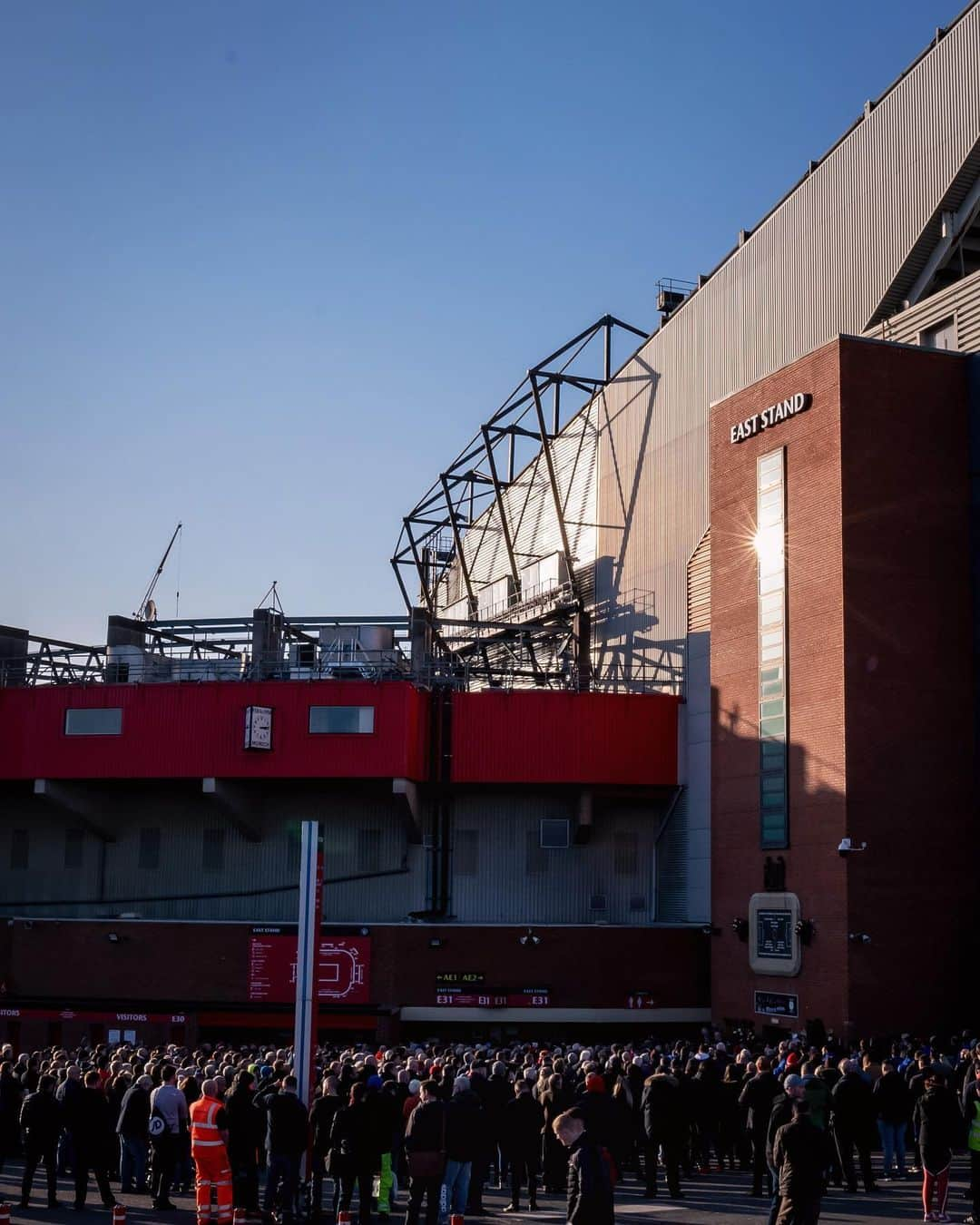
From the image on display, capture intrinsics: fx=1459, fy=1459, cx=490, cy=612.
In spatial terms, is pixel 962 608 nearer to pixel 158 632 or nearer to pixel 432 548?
pixel 158 632

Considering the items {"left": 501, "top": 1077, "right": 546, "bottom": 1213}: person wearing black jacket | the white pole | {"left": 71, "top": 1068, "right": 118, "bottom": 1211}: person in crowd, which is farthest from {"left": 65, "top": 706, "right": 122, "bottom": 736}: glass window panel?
{"left": 501, "top": 1077, "right": 546, "bottom": 1213}: person wearing black jacket

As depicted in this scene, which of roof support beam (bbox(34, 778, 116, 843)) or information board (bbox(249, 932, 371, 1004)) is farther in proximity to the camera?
roof support beam (bbox(34, 778, 116, 843))

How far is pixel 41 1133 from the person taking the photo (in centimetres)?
2061

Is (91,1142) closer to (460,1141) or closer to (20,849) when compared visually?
(460,1141)

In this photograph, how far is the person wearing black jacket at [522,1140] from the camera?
20.2m

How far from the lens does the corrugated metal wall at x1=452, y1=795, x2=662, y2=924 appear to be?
4866 cm

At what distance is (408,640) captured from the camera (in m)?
51.2

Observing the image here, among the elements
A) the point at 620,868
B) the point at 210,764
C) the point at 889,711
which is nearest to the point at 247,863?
the point at 210,764

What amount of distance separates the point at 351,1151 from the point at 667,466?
35684mm

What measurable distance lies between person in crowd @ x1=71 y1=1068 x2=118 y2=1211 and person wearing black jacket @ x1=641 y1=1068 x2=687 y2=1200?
7.66 metres

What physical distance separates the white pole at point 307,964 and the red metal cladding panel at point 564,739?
26892 mm

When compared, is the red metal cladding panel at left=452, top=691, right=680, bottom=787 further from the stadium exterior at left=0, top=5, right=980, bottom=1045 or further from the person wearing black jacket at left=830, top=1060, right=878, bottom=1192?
the person wearing black jacket at left=830, top=1060, right=878, bottom=1192

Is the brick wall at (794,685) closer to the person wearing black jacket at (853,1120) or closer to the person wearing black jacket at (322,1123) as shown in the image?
the person wearing black jacket at (853,1120)

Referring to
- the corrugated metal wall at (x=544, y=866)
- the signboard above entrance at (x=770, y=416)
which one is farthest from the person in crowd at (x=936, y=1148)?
the corrugated metal wall at (x=544, y=866)
